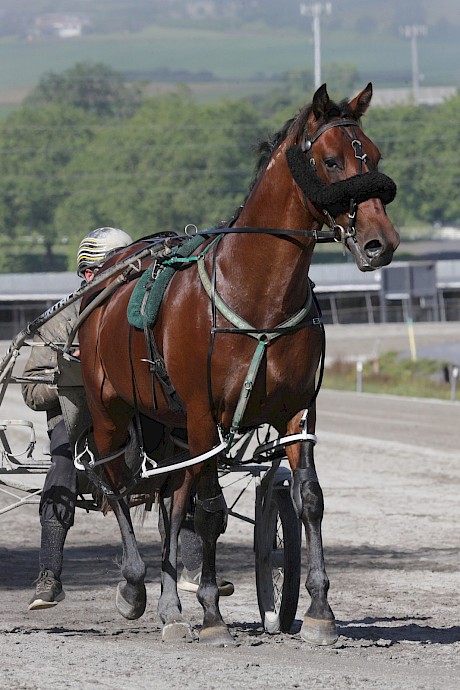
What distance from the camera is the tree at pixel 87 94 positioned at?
161m

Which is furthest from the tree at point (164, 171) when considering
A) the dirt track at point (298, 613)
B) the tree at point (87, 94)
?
the dirt track at point (298, 613)

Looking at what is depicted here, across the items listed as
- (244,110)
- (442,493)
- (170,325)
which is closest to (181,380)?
(170,325)

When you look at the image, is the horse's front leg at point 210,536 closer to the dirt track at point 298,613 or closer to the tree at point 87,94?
the dirt track at point 298,613

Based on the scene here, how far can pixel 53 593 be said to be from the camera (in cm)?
695

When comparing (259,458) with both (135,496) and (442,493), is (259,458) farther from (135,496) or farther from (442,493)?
(442,493)

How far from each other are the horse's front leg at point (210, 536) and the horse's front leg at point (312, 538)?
13.4 inches

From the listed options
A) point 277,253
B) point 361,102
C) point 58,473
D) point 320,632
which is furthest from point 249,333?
point 58,473

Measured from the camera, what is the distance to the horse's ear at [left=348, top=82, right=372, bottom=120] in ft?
19.1

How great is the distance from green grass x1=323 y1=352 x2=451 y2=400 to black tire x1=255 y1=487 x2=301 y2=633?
798 inches

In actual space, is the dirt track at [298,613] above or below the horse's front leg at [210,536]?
below

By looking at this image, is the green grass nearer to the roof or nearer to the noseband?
the roof

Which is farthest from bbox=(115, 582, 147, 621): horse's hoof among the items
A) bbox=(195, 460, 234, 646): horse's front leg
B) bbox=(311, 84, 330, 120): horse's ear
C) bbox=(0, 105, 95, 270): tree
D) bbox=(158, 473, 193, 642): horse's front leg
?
bbox=(0, 105, 95, 270): tree

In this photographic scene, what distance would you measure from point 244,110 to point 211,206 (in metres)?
18.0

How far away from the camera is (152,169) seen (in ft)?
362
